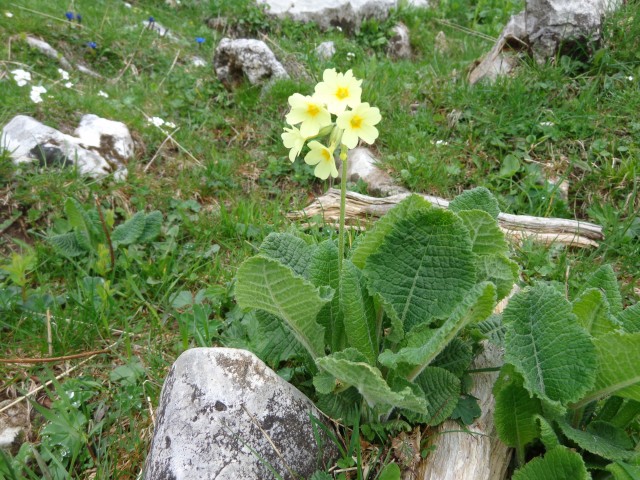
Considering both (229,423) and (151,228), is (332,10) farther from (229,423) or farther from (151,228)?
(229,423)

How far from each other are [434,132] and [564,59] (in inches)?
44.3

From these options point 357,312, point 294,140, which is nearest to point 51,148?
point 294,140

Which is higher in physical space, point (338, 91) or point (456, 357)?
point (338, 91)

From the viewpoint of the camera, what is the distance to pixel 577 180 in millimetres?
3492

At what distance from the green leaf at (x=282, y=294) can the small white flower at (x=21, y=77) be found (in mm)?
3342

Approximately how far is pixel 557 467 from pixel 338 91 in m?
1.17

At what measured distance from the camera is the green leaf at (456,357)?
1763 millimetres

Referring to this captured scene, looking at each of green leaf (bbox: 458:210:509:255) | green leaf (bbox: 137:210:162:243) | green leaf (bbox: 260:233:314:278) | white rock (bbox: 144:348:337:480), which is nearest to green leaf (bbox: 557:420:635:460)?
green leaf (bbox: 458:210:509:255)

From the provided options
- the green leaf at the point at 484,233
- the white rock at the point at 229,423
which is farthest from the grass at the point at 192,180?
the green leaf at the point at 484,233

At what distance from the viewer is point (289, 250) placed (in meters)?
1.87

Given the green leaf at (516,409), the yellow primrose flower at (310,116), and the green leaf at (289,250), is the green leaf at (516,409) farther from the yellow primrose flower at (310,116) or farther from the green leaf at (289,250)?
the yellow primrose flower at (310,116)

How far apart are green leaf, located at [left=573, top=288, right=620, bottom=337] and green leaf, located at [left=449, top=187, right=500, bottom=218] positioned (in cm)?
46

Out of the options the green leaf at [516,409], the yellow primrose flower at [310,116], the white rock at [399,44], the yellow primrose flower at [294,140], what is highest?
the yellow primrose flower at [310,116]

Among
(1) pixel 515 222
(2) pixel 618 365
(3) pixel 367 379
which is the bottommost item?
(1) pixel 515 222
